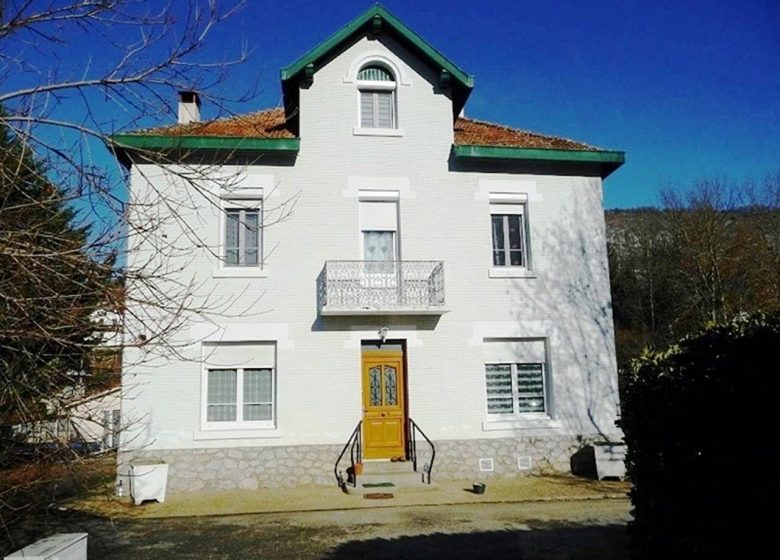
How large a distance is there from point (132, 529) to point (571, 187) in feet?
36.4

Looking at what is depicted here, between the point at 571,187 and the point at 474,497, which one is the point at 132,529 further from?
the point at 571,187

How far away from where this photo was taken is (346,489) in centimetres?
1152

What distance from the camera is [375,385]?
13.0m

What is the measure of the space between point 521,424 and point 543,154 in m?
5.94

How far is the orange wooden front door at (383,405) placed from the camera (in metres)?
12.8

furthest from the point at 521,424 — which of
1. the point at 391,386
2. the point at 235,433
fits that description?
the point at 235,433

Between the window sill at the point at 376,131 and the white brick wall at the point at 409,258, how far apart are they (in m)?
0.13

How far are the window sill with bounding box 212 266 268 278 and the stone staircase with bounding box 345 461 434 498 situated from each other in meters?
4.38

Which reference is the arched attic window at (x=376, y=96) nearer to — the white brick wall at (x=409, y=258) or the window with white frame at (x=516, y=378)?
the white brick wall at (x=409, y=258)

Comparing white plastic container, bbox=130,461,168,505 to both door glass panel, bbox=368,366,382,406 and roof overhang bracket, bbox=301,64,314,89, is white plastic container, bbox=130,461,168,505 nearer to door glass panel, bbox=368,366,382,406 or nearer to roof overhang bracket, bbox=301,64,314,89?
door glass panel, bbox=368,366,382,406

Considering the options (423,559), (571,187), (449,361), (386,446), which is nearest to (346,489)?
(386,446)

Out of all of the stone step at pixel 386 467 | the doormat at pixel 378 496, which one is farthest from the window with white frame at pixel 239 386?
the doormat at pixel 378 496

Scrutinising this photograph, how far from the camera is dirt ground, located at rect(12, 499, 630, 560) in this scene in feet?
24.3

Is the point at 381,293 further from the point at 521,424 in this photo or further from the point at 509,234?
the point at 521,424
